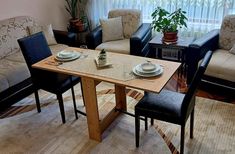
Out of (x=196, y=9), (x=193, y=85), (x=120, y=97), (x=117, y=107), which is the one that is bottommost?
(x=117, y=107)

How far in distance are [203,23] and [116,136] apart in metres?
2.16

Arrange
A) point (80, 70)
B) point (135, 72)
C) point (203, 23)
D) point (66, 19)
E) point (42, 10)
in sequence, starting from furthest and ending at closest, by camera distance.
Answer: point (66, 19) < point (42, 10) < point (203, 23) < point (80, 70) < point (135, 72)

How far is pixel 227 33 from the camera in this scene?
3.37 meters

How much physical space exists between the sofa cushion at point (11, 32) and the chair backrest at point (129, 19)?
1433 mm

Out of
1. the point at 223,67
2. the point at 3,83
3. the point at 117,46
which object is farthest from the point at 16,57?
the point at 223,67

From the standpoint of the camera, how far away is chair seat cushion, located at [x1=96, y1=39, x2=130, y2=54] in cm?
367

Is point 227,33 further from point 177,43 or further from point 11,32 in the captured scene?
point 11,32

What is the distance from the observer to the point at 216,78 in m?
3.05

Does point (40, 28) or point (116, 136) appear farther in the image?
point (40, 28)

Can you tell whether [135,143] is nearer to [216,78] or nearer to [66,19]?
[216,78]

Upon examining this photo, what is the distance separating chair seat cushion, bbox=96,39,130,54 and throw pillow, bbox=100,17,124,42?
0.10 m

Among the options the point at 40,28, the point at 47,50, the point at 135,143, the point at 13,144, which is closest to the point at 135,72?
the point at 135,143

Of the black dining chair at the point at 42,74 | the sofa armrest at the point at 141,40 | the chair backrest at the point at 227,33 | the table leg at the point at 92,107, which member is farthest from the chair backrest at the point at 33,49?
the chair backrest at the point at 227,33

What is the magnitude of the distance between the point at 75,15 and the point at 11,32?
139 centimetres
